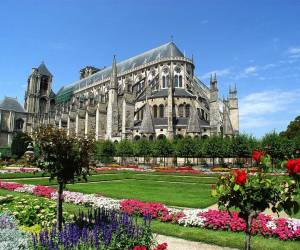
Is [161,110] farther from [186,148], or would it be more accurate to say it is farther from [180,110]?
[186,148]

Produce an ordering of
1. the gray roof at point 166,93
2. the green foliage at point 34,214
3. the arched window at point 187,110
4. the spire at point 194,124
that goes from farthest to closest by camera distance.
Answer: the gray roof at point 166,93, the arched window at point 187,110, the spire at point 194,124, the green foliage at point 34,214

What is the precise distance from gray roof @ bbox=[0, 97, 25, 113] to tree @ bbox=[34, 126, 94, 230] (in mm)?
80517

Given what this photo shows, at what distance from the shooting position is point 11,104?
8288 cm

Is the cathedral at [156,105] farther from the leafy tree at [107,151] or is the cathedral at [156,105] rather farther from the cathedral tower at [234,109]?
the leafy tree at [107,151]

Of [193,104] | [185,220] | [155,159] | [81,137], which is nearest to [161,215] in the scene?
[185,220]

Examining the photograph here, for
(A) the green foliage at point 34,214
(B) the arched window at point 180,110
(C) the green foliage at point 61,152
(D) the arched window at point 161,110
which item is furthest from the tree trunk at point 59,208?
(D) the arched window at point 161,110

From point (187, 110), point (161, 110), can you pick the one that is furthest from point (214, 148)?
point (161, 110)

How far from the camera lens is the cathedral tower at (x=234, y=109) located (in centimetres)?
5375

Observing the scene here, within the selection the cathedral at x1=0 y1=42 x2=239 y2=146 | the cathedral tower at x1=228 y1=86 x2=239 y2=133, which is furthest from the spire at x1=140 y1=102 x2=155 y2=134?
the cathedral tower at x1=228 y1=86 x2=239 y2=133

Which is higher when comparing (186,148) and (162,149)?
(186,148)

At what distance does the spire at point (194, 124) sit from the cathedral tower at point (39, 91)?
5445 centimetres

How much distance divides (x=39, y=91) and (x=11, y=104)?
406 inches

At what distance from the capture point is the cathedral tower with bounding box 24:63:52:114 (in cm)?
8906

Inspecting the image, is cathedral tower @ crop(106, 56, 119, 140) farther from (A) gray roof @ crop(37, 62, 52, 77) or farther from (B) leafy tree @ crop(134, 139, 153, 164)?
(A) gray roof @ crop(37, 62, 52, 77)
